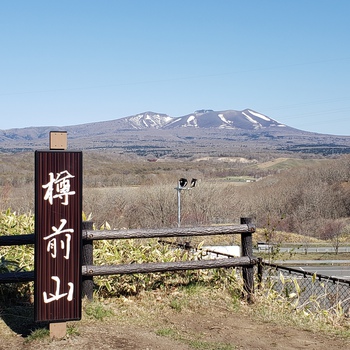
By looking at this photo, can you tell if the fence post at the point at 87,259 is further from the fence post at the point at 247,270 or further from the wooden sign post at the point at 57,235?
the fence post at the point at 247,270

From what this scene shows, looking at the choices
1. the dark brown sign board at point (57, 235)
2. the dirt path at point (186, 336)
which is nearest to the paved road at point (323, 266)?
the dirt path at point (186, 336)

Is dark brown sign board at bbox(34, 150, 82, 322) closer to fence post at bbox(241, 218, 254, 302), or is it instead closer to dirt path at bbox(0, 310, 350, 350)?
dirt path at bbox(0, 310, 350, 350)

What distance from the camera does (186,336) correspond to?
6.59 metres

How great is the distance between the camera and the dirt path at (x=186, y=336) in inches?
240

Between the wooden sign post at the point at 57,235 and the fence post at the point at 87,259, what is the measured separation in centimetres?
99

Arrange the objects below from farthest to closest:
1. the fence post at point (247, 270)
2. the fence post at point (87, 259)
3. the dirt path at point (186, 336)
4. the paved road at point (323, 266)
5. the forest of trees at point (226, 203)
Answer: the forest of trees at point (226, 203), the paved road at point (323, 266), the fence post at point (247, 270), the fence post at point (87, 259), the dirt path at point (186, 336)

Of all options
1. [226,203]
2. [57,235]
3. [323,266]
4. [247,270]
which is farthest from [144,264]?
[226,203]

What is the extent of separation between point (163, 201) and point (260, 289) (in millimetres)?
42937

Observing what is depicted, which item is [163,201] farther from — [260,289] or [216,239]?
[260,289]

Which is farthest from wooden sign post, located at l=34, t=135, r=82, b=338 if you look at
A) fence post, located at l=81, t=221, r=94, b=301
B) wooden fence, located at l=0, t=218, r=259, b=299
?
fence post, located at l=81, t=221, r=94, b=301

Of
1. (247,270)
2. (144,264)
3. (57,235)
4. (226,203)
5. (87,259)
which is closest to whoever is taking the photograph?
(57,235)

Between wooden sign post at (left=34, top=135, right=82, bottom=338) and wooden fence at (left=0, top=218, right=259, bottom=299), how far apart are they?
674 mm

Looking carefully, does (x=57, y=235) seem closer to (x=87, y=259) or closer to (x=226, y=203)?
(x=87, y=259)

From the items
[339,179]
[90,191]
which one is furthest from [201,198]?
[339,179]
